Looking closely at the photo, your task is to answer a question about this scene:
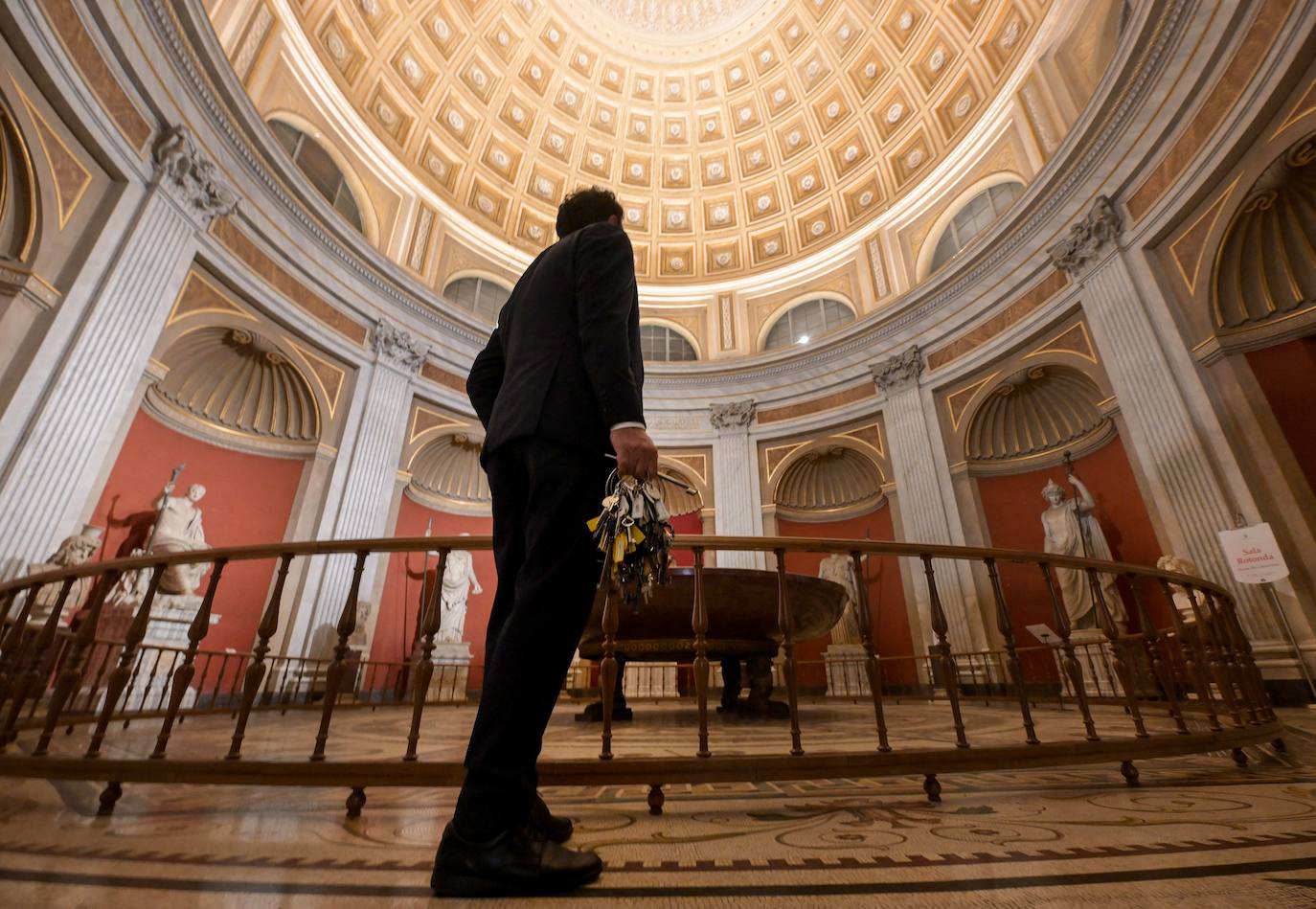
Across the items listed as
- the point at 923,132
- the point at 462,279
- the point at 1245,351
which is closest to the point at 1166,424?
the point at 1245,351

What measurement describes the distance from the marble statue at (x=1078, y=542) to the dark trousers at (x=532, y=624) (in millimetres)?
6815

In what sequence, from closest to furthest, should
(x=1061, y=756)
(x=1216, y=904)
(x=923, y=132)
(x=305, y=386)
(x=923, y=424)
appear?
(x=1216, y=904) < (x=1061, y=756) < (x=305, y=386) < (x=923, y=424) < (x=923, y=132)

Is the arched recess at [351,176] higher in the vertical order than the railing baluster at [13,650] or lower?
higher

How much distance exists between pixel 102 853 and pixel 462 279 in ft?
34.1

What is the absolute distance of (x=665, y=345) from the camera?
1180 cm

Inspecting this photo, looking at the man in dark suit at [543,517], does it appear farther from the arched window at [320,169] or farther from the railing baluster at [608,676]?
the arched window at [320,169]

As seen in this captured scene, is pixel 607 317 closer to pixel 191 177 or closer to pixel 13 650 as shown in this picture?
pixel 13 650

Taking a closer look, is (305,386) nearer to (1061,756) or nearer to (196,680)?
(196,680)

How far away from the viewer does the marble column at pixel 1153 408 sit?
488cm

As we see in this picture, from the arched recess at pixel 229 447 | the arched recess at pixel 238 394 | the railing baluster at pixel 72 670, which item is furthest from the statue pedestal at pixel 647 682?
the railing baluster at pixel 72 670

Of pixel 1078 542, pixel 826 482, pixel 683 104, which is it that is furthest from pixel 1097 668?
pixel 683 104

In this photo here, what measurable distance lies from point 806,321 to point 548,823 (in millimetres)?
11052

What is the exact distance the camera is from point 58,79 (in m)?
4.44

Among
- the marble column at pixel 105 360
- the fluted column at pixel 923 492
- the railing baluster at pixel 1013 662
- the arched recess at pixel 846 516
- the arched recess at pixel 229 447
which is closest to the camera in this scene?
the railing baluster at pixel 1013 662
